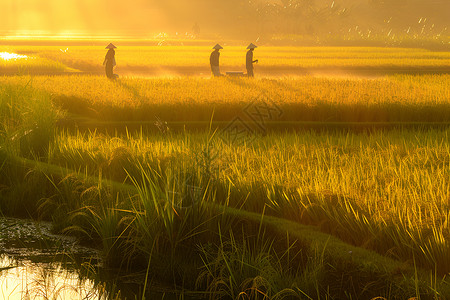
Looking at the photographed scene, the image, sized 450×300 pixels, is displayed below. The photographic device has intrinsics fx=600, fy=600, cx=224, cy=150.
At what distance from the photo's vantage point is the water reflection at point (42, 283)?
4496mm

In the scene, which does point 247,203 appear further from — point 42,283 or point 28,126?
point 28,126

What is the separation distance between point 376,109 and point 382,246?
24.8 ft

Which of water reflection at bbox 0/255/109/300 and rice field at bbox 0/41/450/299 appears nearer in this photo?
rice field at bbox 0/41/450/299

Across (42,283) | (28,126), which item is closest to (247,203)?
(42,283)

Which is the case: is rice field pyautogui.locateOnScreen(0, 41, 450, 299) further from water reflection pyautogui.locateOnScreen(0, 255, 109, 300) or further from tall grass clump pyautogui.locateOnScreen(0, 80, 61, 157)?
water reflection pyautogui.locateOnScreen(0, 255, 109, 300)

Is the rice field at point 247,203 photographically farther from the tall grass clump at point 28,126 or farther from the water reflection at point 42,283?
the water reflection at point 42,283

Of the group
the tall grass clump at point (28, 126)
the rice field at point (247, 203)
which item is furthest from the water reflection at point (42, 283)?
the tall grass clump at point (28, 126)

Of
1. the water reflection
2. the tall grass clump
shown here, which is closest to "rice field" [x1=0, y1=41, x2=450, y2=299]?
the tall grass clump

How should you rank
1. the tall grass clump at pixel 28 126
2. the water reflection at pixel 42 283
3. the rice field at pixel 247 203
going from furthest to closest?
the tall grass clump at pixel 28 126 < the water reflection at pixel 42 283 < the rice field at pixel 247 203

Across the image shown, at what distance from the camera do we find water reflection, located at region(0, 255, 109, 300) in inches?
177

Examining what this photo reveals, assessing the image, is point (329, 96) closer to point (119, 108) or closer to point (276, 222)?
point (119, 108)

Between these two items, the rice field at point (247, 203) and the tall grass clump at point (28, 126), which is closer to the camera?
the rice field at point (247, 203)

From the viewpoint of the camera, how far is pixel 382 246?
4594mm

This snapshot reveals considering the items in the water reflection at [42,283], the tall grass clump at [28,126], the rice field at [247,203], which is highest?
the tall grass clump at [28,126]
